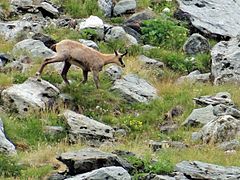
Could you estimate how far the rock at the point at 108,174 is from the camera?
32.9 feet

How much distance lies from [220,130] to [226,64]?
540cm

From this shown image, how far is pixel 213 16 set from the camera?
23703 millimetres

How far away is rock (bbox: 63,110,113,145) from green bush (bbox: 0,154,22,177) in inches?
103

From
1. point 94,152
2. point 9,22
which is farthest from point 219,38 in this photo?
point 94,152

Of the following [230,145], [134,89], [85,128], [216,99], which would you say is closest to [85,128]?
[85,128]

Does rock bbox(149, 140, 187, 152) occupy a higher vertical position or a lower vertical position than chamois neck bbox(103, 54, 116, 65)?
higher

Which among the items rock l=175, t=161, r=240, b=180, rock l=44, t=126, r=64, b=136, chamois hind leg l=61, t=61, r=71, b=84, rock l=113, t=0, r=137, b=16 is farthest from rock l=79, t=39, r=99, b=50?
rock l=175, t=161, r=240, b=180

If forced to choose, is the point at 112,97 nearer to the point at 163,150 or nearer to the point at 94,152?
the point at 163,150

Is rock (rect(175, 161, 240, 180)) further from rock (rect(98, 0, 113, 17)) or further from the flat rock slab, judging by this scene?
rock (rect(98, 0, 113, 17))

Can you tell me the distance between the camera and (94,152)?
11.2 metres

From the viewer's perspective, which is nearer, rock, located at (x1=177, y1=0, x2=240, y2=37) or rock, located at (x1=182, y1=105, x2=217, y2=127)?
rock, located at (x1=182, y1=105, x2=217, y2=127)

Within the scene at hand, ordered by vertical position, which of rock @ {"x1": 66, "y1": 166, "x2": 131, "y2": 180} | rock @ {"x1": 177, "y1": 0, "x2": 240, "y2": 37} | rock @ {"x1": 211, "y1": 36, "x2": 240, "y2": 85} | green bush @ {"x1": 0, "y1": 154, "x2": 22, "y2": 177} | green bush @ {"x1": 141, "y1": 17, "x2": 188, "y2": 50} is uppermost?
rock @ {"x1": 66, "y1": 166, "x2": 131, "y2": 180}

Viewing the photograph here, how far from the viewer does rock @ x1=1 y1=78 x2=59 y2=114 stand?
15.4 m

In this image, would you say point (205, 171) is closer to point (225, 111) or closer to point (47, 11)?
point (225, 111)
